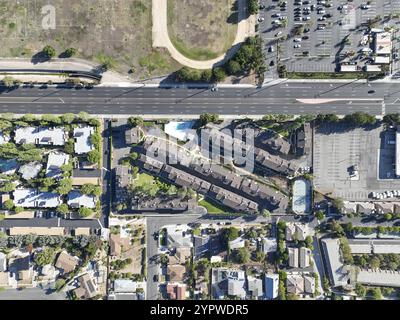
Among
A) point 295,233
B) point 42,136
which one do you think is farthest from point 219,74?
point 42,136

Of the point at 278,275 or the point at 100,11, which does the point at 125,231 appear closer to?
the point at 278,275

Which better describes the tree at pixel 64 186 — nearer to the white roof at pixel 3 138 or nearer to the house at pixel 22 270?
the white roof at pixel 3 138

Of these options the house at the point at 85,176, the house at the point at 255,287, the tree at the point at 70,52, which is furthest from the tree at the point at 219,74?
the house at the point at 255,287

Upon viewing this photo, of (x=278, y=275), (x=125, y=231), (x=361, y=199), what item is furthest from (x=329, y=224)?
(x=125, y=231)

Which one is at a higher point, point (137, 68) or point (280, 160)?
point (137, 68)

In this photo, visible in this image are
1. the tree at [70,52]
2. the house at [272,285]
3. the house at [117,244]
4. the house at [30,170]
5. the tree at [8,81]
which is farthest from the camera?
the house at [117,244]

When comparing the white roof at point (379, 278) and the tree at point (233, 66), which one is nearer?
the tree at point (233, 66)
